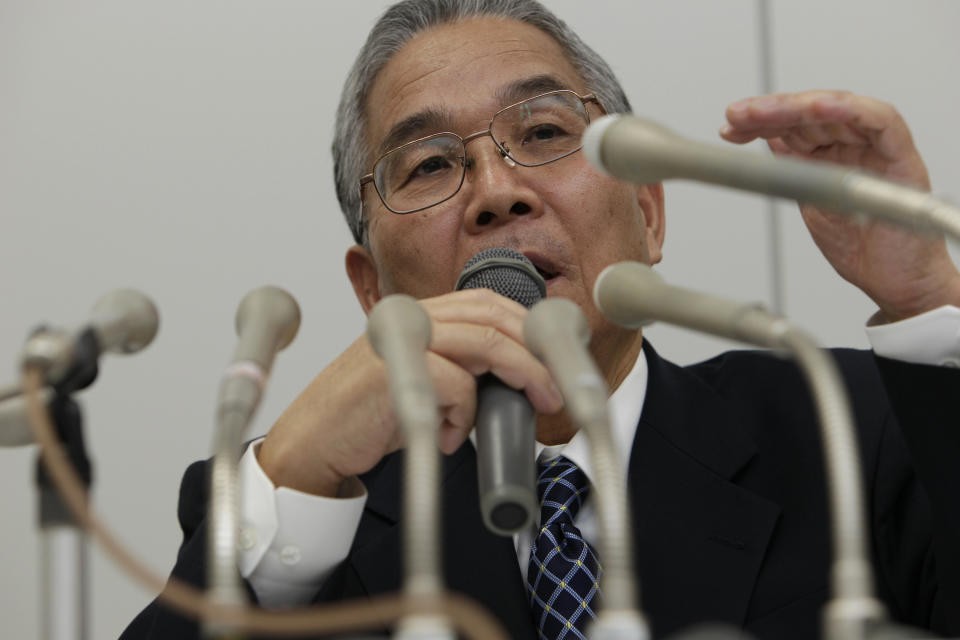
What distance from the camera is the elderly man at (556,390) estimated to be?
1.12m

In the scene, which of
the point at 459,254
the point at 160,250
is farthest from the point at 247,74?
the point at 459,254

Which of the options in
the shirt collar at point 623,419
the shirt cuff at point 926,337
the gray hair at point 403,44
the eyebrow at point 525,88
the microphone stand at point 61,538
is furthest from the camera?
the gray hair at point 403,44

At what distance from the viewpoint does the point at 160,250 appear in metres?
2.12

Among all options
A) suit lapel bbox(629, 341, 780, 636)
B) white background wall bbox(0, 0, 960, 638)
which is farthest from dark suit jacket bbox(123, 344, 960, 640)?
white background wall bbox(0, 0, 960, 638)

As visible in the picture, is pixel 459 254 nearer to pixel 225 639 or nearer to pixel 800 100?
pixel 800 100

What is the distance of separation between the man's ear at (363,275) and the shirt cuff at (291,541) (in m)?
0.67

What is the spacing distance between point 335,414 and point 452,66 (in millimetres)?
668

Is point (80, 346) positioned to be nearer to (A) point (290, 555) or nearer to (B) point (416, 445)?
(B) point (416, 445)

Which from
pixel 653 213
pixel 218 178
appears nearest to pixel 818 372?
pixel 653 213

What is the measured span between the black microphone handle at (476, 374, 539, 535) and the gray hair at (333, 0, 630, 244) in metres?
0.92

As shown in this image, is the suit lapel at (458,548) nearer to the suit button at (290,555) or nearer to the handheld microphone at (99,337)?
the suit button at (290,555)

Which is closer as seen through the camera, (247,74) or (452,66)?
(452,66)

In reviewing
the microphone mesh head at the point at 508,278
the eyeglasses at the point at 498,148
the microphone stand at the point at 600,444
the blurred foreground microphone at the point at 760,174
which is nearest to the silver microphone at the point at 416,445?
the microphone stand at the point at 600,444

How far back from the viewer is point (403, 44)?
171 centimetres
